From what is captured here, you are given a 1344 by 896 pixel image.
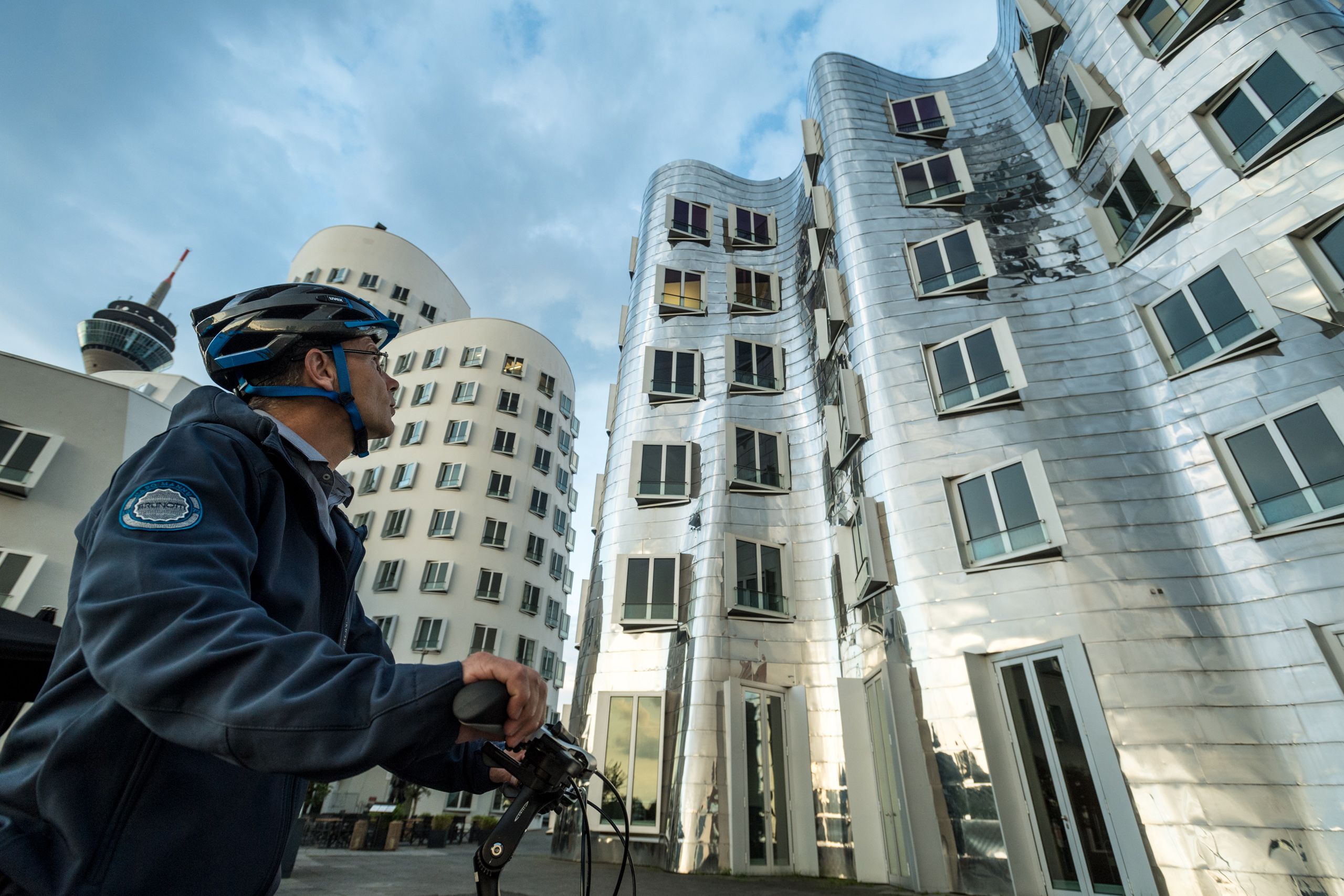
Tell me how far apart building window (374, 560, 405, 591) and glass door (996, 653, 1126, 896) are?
998 inches

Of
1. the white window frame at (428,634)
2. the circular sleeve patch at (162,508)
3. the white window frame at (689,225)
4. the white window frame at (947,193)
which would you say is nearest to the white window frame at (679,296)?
the white window frame at (689,225)

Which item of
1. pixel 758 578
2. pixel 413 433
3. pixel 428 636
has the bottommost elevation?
pixel 758 578

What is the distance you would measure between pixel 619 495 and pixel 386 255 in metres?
33.7

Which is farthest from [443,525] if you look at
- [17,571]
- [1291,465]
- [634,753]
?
[1291,465]

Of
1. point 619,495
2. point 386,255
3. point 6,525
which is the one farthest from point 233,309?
point 386,255

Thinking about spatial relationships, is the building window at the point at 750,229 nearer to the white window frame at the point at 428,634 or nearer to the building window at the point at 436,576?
the building window at the point at 436,576

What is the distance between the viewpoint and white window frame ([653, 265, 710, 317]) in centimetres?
1969

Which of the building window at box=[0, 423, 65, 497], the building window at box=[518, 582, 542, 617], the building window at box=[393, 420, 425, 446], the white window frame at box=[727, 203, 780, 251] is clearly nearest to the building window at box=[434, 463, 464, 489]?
the building window at box=[393, 420, 425, 446]

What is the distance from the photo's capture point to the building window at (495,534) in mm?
30984

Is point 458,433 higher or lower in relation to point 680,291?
higher

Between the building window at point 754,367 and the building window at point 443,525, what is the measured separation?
1791 centimetres

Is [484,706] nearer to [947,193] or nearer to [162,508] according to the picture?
[162,508]

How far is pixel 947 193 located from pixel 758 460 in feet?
26.1

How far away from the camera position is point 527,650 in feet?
102
